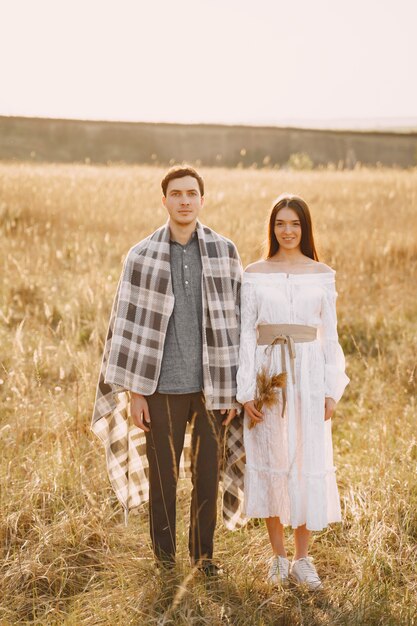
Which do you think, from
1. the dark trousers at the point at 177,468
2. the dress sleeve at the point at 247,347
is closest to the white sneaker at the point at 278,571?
the dark trousers at the point at 177,468

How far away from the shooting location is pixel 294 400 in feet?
10.5

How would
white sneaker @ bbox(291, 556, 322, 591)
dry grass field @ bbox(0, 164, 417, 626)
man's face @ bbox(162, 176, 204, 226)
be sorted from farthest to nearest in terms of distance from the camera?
white sneaker @ bbox(291, 556, 322, 591)
man's face @ bbox(162, 176, 204, 226)
dry grass field @ bbox(0, 164, 417, 626)

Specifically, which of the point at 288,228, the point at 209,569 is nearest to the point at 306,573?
the point at 209,569

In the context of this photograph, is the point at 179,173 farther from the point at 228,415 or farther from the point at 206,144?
the point at 206,144

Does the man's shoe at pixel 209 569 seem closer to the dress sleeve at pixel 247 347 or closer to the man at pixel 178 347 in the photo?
the man at pixel 178 347

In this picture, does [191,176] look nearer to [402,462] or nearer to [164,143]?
[402,462]

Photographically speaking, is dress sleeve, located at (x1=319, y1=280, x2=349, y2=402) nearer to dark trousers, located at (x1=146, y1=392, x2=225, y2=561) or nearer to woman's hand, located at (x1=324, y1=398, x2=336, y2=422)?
woman's hand, located at (x1=324, y1=398, x2=336, y2=422)

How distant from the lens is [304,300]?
3.24 m

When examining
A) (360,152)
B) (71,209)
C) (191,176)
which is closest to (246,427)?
(191,176)

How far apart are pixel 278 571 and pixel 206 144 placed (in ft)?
122

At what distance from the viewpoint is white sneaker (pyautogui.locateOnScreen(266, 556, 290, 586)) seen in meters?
3.18

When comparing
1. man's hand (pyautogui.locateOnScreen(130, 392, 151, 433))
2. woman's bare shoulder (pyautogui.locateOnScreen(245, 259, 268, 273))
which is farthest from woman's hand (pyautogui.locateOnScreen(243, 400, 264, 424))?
woman's bare shoulder (pyautogui.locateOnScreen(245, 259, 268, 273))

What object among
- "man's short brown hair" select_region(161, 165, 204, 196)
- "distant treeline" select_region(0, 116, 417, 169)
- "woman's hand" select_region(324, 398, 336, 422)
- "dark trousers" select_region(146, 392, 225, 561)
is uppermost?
"distant treeline" select_region(0, 116, 417, 169)

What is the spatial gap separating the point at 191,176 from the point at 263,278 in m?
0.57
